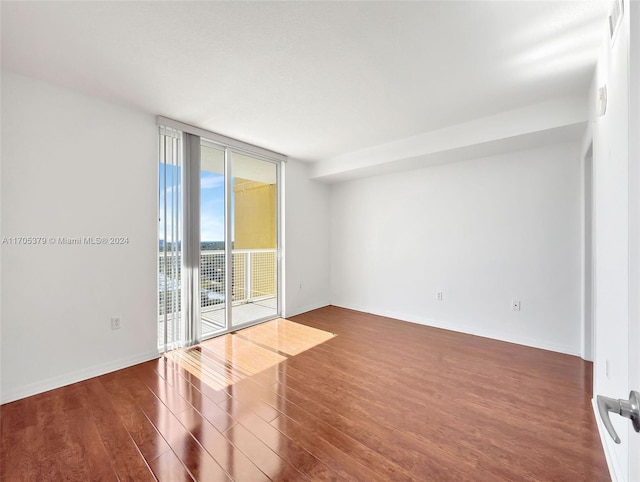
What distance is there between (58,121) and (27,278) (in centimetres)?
138

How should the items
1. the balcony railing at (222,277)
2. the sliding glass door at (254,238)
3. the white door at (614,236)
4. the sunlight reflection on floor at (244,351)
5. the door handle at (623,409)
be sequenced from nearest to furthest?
the door handle at (623,409)
the white door at (614,236)
the sunlight reflection on floor at (244,351)
the balcony railing at (222,277)
the sliding glass door at (254,238)

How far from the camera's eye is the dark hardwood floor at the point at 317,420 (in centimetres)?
159

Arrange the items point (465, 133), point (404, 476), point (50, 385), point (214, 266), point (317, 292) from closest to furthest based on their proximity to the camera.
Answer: point (404, 476) → point (50, 385) → point (465, 133) → point (214, 266) → point (317, 292)

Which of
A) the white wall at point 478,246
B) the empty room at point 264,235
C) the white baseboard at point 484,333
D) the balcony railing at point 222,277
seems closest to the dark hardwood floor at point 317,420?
the empty room at point 264,235

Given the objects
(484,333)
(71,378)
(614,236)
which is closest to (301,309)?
(484,333)

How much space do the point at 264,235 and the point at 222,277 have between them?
3.49 feet

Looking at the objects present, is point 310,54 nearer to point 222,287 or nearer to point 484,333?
point 222,287

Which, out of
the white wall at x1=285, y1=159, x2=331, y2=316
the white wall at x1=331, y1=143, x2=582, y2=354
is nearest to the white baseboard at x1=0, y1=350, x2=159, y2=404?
the white wall at x1=285, y1=159, x2=331, y2=316

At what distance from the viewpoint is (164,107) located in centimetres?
288

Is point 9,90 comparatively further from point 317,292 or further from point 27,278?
point 317,292

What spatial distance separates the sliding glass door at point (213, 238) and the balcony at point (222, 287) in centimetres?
1

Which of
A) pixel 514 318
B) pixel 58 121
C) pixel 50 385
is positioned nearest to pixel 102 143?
pixel 58 121

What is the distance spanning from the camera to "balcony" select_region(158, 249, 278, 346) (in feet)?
10.5

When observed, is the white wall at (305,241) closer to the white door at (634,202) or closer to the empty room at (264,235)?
the empty room at (264,235)
